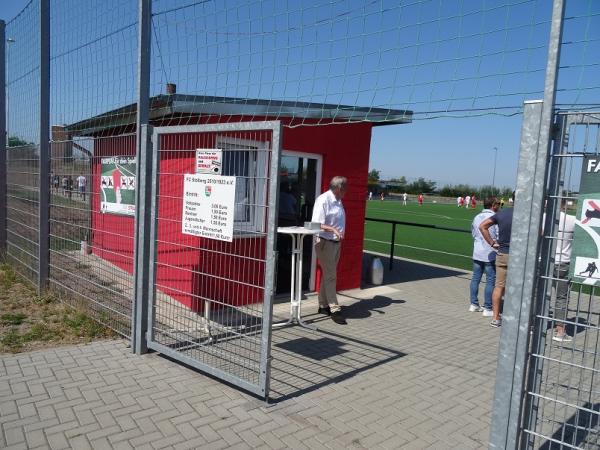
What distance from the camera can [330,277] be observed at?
6500 mm

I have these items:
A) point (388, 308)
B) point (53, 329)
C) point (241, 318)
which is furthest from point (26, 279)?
point (388, 308)

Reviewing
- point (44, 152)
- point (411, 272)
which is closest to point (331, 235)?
point (44, 152)

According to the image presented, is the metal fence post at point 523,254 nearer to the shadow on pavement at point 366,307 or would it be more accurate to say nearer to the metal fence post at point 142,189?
the metal fence post at point 142,189

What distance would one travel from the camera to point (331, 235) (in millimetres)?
6457

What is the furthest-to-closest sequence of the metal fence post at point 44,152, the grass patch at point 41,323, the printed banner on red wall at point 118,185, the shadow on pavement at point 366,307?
the shadow on pavement at point 366,307 → the metal fence post at point 44,152 → the grass patch at point 41,323 → the printed banner on red wall at point 118,185

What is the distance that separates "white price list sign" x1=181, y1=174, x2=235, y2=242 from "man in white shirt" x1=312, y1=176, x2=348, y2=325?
7.80ft

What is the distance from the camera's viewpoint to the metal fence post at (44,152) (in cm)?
627

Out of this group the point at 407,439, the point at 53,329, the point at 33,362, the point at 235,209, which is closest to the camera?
the point at 407,439

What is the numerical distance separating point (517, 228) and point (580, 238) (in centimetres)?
29

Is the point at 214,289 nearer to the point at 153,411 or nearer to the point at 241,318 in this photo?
the point at 241,318

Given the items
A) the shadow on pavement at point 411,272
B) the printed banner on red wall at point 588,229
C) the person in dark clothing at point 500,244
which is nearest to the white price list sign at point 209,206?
the printed banner on red wall at point 588,229

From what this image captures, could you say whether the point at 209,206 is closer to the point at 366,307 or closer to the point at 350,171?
the point at 366,307

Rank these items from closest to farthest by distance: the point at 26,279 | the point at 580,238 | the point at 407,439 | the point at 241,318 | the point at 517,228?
the point at 580,238, the point at 517,228, the point at 407,439, the point at 241,318, the point at 26,279

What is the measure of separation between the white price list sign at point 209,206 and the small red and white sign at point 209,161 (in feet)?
0.19
